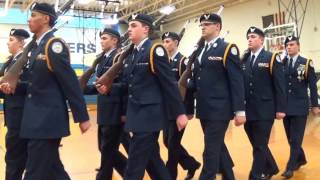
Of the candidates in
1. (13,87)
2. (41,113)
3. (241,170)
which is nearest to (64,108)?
(41,113)

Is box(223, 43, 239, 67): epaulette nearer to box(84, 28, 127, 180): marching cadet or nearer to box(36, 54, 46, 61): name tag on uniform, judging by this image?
box(84, 28, 127, 180): marching cadet

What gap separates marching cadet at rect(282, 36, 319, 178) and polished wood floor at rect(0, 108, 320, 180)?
11.9 inches

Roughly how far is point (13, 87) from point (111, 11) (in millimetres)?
16576

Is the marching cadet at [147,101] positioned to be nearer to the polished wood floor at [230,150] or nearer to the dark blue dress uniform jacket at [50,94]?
the dark blue dress uniform jacket at [50,94]

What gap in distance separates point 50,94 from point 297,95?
2944 mm

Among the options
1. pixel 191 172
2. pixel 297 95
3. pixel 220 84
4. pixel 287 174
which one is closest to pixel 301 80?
pixel 297 95

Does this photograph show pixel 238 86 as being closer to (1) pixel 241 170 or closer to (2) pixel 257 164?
(2) pixel 257 164

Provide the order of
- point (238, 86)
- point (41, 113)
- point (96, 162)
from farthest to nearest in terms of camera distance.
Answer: point (96, 162)
point (238, 86)
point (41, 113)

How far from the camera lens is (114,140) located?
3404 millimetres

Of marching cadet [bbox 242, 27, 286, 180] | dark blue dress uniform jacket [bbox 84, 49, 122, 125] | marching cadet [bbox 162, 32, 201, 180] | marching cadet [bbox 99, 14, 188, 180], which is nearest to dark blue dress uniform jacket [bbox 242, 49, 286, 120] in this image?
marching cadet [bbox 242, 27, 286, 180]

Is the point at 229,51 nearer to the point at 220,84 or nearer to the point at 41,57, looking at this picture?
the point at 220,84

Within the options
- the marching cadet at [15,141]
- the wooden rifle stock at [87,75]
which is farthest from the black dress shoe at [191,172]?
the marching cadet at [15,141]

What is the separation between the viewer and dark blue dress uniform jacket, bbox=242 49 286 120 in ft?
12.4

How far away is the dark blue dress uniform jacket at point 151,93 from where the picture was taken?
2859 millimetres
